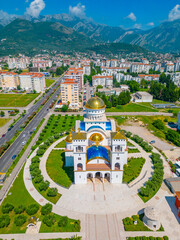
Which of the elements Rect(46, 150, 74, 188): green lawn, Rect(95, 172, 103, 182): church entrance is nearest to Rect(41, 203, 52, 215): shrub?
Rect(46, 150, 74, 188): green lawn

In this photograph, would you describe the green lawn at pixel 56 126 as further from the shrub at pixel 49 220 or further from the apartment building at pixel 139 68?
the apartment building at pixel 139 68

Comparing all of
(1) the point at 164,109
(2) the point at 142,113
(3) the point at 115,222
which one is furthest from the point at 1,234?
(1) the point at 164,109

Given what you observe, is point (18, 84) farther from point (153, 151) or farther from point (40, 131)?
point (153, 151)

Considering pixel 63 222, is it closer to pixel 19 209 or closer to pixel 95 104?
pixel 19 209

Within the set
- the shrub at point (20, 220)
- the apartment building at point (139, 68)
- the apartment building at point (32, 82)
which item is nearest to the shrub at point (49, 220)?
the shrub at point (20, 220)

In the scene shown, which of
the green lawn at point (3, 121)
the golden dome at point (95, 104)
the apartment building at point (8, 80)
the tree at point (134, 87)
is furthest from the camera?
the apartment building at point (8, 80)

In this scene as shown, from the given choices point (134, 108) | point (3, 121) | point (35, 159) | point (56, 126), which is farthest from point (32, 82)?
point (35, 159)
